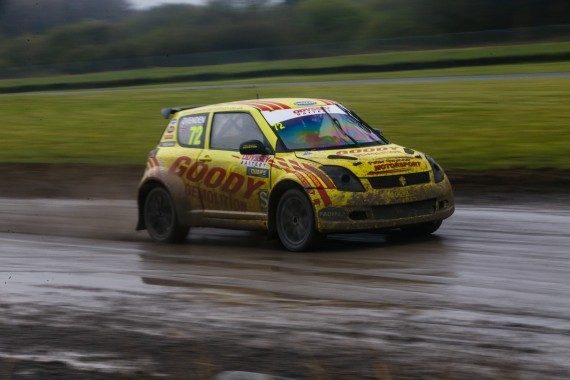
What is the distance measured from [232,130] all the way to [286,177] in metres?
1.40

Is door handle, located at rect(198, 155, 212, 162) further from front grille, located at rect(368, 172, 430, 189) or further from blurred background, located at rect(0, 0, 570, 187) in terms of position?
blurred background, located at rect(0, 0, 570, 187)

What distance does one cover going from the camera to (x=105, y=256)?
10930 millimetres

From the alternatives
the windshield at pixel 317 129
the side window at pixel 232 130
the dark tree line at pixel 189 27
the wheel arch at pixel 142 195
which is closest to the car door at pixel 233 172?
the side window at pixel 232 130

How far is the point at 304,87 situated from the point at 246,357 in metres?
28.1

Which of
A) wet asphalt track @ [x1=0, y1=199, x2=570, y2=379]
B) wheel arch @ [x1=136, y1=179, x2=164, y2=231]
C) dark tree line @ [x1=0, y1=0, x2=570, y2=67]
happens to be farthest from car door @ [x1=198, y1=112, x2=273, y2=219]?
dark tree line @ [x1=0, y1=0, x2=570, y2=67]

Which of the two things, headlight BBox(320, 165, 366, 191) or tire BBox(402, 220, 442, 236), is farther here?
tire BBox(402, 220, 442, 236)

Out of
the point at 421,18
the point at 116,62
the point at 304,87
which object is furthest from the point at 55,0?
the point at 304,87

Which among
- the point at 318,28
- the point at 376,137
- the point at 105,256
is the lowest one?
the point at 105,256

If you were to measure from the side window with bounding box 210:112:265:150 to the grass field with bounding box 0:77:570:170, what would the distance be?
6.42 metres

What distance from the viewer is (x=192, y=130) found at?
11.7 m

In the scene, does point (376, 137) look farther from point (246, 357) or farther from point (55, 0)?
point (55, 0)

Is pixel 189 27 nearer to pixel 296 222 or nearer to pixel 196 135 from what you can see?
pixel 196 135

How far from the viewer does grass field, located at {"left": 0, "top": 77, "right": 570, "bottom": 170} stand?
18062mm

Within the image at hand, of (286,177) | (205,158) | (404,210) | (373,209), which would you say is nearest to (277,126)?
(286,177)
